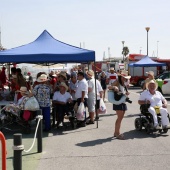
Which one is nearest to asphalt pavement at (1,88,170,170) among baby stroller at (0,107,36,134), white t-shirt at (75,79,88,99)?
baby stroller at (0,107,36,134)

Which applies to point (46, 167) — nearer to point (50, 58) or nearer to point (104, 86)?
point (50, 58)

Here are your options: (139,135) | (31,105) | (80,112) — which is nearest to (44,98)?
(31,105)

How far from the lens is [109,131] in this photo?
936cm

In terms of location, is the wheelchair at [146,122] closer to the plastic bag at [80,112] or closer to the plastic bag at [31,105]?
the plastic bag at [80,112]

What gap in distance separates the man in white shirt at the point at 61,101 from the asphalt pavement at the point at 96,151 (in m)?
0.42

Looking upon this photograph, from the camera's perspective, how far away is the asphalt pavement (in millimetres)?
6066

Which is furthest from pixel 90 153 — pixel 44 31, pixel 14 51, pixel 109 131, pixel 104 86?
pixel 104 86

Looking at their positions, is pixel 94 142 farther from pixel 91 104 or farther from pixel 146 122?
pixel 91 104

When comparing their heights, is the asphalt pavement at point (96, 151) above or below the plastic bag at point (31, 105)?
below

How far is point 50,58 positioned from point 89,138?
2600mm

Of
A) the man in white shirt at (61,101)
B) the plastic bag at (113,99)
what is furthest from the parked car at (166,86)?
the plastic bag at (113,99)

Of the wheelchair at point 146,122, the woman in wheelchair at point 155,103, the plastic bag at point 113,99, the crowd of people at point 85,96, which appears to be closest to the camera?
the plastic bag at point 113,99

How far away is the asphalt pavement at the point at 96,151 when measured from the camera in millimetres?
6066

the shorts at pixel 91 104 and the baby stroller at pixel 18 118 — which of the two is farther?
the shorts at pixel 91 104
